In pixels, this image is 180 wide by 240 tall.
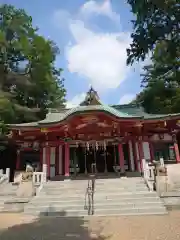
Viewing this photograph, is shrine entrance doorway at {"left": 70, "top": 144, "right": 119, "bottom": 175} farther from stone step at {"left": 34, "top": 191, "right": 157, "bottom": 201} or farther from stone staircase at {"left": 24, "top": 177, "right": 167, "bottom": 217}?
stone step at {"left": 34, "top": 191, "right": 157, "bottom": 201}

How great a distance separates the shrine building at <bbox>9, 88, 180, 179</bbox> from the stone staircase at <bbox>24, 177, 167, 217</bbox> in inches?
120

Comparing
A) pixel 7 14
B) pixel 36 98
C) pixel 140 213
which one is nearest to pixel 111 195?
pixel 140 213

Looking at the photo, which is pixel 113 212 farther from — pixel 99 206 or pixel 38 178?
pixel 38 178

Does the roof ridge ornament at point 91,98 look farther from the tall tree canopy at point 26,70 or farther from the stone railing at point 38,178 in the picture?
the tall tree canopy at point 26,70

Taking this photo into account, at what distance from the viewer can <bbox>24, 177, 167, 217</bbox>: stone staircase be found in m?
9.07

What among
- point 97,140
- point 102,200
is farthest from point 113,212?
point 97,140

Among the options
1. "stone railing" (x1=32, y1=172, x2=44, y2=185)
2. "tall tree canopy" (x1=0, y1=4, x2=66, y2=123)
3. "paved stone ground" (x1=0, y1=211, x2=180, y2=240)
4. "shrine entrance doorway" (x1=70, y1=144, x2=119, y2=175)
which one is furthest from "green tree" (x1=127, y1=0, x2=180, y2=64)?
"tall tree canopy" (x1=0, y1=4, x2=66, y2=123)

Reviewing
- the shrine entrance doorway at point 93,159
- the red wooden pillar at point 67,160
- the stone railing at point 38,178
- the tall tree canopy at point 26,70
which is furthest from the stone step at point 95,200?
the tall tree canopy at point 26,70

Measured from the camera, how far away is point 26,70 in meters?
26.6

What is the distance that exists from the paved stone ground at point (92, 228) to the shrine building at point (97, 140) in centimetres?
675

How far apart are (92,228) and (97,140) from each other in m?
9.33

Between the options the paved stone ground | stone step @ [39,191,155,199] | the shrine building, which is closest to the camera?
the paved stone ground

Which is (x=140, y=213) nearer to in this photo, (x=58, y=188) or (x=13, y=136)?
(x=58, y=188)

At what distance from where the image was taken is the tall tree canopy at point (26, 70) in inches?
1000
